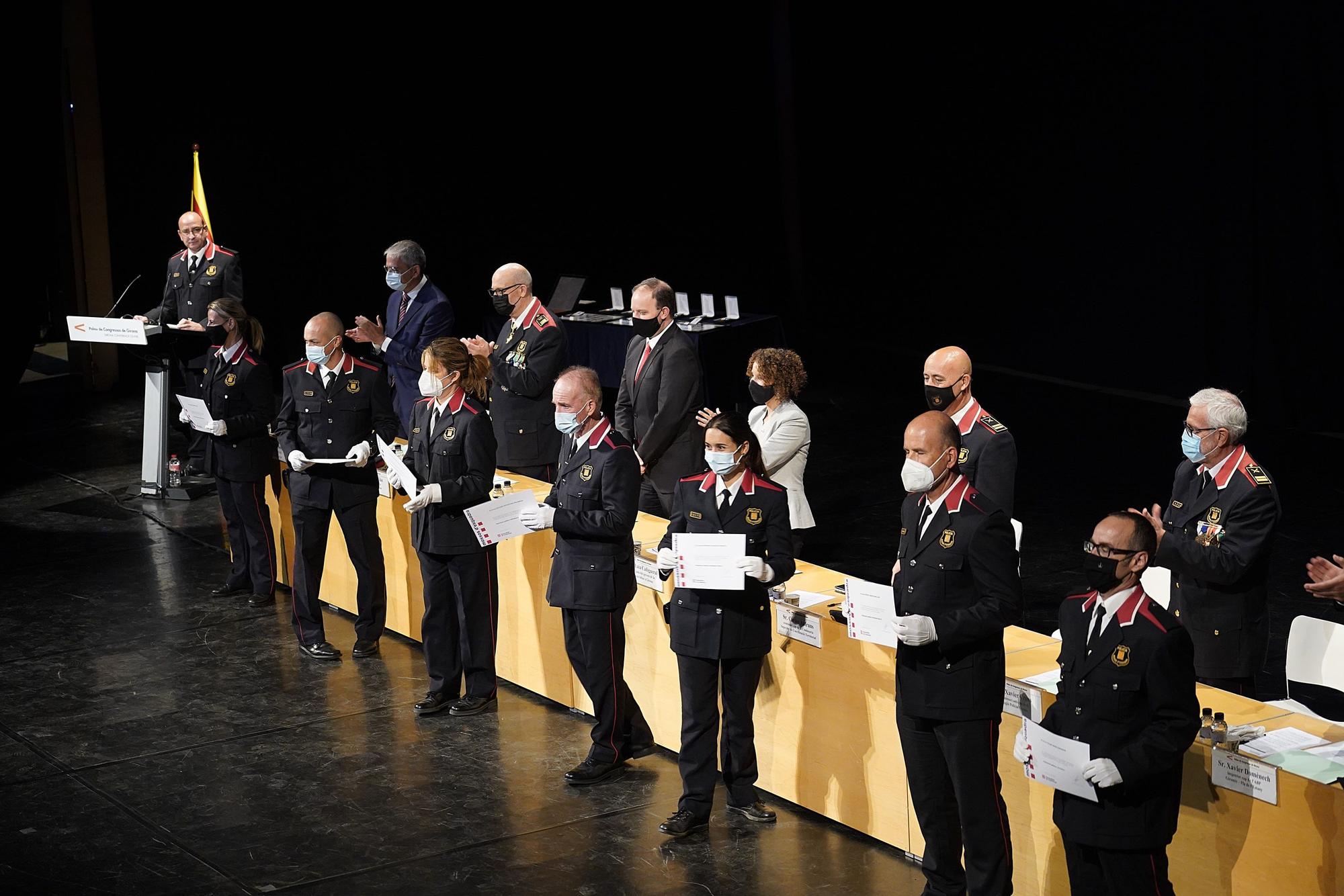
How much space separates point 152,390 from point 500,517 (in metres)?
4.95

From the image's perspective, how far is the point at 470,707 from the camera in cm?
680

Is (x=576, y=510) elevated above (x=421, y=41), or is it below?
below

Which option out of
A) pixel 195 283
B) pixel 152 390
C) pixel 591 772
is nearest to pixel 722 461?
pixel 591 772

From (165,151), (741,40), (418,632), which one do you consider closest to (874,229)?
(741,40)

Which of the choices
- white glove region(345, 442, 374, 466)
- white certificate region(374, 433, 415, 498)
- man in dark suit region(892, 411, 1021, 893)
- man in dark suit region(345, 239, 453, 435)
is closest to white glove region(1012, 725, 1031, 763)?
man in dark suit region(892, 411, 1021, 893)

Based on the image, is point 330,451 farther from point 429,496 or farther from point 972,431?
point 972,431

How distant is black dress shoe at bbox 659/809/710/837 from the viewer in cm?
550

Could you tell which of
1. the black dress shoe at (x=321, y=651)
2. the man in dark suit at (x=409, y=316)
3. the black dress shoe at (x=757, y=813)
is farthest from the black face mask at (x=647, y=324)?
the black dress shoe at (x=757, y=813)

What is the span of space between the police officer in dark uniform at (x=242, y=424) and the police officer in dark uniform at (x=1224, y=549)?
4633mm

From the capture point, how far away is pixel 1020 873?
4.94 metres

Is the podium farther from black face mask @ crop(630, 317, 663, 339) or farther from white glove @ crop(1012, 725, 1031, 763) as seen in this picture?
white glove @ crop(1012, 725, 1031, 763)

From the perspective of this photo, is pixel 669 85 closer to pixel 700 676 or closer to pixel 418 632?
pixel 418 632

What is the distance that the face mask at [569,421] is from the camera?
5.89 m

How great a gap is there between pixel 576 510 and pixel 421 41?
9.47 meters
